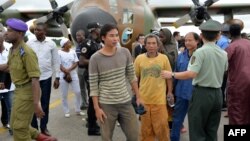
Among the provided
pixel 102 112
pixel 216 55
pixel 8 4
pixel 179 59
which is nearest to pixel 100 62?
pixel 102 112

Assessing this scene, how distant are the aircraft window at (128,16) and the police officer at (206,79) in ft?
27.1

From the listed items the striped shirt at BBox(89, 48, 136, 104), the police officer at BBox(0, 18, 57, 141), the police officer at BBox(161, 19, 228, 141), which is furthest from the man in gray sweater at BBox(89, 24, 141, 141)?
the police officer at BBox(0, 18, 57, 141)

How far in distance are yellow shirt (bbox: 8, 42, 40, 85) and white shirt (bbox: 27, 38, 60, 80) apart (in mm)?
1835

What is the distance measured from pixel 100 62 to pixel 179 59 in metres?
1.90

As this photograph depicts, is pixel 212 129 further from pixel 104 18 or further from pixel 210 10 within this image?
pixel 210 10

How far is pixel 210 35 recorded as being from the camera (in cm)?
463

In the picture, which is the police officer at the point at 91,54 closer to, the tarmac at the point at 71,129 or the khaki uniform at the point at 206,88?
the tarmac at the point at 71,129

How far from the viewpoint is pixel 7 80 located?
681 cm

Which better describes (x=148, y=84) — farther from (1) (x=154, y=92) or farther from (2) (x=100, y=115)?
(2) (x=100, y=115)

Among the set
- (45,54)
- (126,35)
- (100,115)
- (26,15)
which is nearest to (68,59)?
(45,54)

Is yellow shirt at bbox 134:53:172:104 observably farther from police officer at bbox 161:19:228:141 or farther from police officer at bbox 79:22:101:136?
police officer at bbox 79:22:101:136

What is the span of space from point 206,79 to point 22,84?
233cm

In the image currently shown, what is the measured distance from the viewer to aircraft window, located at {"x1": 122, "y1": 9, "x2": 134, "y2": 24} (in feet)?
42.3

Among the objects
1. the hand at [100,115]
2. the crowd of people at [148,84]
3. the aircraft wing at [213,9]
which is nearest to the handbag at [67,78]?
the crowd of people at [148,84]
